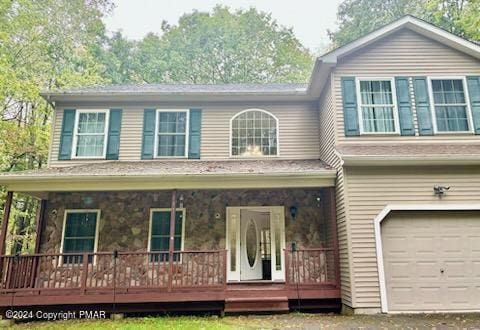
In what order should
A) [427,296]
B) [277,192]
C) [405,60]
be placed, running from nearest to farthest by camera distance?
[427,296], [405,60], [277,192]

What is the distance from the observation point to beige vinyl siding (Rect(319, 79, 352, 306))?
6793 mm

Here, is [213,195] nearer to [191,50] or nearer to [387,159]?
[387,159]

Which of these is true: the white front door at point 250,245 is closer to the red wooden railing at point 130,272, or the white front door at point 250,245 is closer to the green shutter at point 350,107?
the red wooden railing at point 130,272

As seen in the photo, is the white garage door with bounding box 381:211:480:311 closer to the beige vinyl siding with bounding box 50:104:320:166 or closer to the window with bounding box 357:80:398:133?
the window with bounding box 357:80:398:133

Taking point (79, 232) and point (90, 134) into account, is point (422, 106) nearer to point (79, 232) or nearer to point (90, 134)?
point (90, 134)

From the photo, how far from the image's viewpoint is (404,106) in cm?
779

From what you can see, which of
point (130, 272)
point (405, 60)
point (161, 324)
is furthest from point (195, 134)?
point (405, 60)

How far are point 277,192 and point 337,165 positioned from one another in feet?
6.37

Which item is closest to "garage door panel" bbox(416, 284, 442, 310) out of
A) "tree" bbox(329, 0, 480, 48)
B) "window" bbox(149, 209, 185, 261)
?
"window" bbox(149, 209, 185, 261)

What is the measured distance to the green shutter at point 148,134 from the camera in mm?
9250

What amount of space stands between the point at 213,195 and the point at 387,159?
4335mm

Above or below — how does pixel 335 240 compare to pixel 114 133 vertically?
below

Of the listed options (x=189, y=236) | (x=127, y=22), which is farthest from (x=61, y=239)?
(x=127, y=22)

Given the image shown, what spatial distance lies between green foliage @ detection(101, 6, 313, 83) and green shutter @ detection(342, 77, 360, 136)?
1412cm
